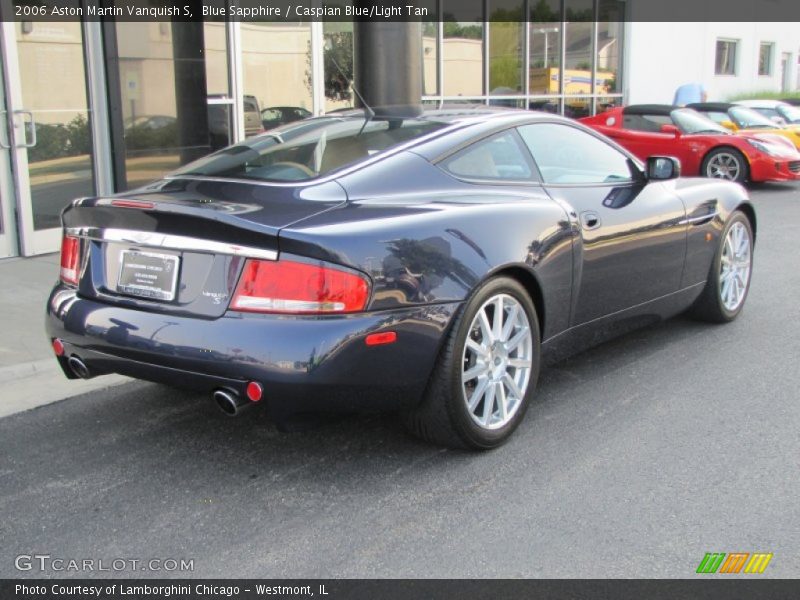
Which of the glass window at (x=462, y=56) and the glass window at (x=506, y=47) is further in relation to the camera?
the glass window at (x=506, y=47)

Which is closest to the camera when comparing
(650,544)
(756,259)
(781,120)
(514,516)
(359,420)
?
(650,544)

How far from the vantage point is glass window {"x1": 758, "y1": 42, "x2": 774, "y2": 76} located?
31.6 meters

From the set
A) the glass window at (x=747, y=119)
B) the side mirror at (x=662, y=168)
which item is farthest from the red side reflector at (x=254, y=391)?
the glass window at (x=747, y=119)

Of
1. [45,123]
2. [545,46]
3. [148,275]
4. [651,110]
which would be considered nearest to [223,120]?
[45,123]

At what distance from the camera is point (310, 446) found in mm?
3881

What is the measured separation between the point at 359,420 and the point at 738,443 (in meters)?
1.70

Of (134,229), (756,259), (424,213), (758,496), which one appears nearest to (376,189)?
(424,213)

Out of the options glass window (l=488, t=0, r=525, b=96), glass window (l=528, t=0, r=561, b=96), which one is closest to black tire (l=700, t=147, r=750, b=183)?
glass window (l=488, t=0, r=525, b=96)

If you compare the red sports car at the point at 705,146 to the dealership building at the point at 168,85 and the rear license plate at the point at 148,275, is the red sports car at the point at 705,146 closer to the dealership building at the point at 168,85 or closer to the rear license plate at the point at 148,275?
the dealership building at the point at 168,85

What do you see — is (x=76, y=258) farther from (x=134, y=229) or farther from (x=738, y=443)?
(x=738, y=443)

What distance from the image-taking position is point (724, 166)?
13.7 metres

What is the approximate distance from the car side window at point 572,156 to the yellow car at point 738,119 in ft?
36.0

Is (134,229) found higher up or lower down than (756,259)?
higher up

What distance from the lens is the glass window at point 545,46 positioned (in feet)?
58.6
